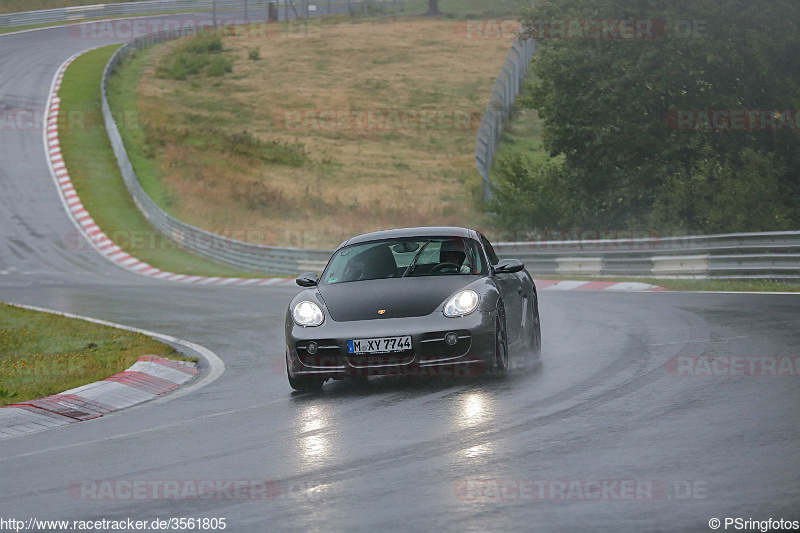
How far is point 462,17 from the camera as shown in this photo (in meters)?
87.8

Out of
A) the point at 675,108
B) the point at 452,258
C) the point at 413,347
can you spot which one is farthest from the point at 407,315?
the point at 675,108

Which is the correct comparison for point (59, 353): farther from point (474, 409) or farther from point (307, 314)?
point (474, 409)

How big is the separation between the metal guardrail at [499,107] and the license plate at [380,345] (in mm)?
26466

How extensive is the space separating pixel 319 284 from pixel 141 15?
271ft

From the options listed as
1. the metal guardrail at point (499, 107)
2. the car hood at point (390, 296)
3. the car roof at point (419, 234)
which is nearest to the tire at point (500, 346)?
the car hood at point (390, 296)

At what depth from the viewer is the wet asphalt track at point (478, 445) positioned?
18.1ft

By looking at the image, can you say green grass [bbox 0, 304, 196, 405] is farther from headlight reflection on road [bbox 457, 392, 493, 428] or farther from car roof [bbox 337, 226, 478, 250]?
headlight reflection on road [bbox 457, 392, 493, 428]

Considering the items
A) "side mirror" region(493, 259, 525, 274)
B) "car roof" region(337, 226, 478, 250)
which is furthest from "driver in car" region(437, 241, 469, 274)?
→ "side mirror" region(493, 259, 525, 274)

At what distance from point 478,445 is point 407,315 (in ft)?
9.16

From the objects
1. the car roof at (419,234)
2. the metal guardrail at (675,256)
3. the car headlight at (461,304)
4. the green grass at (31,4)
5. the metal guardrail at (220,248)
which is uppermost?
the green grass at (31,4)

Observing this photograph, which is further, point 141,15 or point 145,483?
point 141,15

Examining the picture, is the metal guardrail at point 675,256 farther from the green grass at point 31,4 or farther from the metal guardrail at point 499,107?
the green grass at point 31,4

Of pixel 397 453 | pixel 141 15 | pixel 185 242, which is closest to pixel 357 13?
pixel 141 15

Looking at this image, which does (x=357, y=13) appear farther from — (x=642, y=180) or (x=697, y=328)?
(x=697, y=328)
